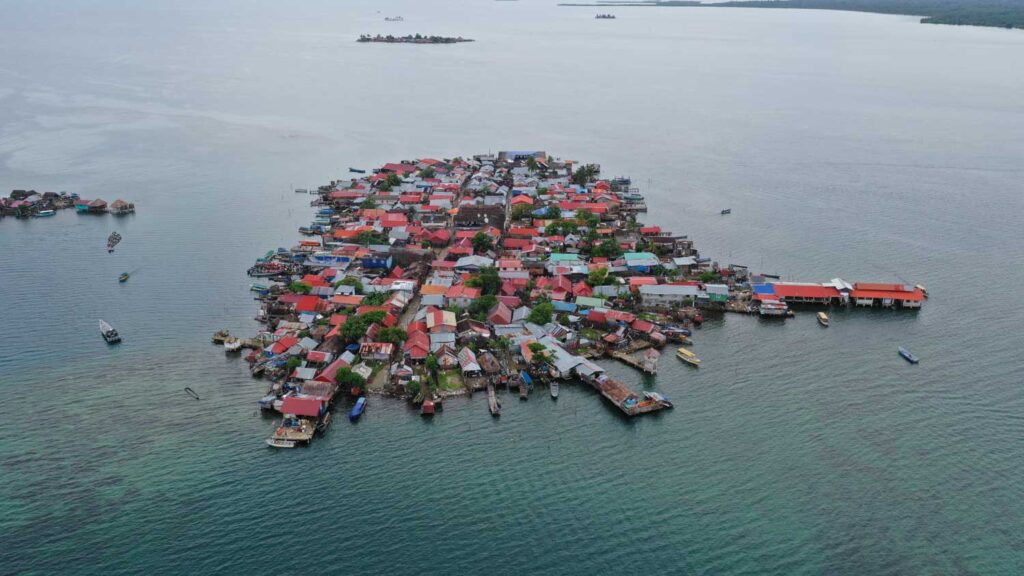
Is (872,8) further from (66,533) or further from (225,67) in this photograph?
(66,533)

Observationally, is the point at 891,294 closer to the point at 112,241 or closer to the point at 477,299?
the point at 477,299

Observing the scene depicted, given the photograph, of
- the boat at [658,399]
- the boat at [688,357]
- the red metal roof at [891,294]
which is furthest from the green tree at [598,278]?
the red metal roof at [891,294]

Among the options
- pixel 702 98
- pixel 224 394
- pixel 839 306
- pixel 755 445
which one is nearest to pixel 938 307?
pixel 839 306

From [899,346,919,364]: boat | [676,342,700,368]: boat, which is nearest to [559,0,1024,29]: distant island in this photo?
[899,346,919,364]: boat

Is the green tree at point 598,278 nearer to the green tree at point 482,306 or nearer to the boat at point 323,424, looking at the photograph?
the green tree at point 482,306

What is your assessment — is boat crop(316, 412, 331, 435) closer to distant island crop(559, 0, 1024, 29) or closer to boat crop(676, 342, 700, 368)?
boat crop(676, 342, 700, 368)

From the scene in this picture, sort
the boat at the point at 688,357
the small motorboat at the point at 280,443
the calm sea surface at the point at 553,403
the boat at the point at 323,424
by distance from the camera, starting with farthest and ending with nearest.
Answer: the boat at the point at 688,357
the boat at the point at 323,424
the small motorboat at the point at 280,443
the calm sea surface at the point at 553,403
